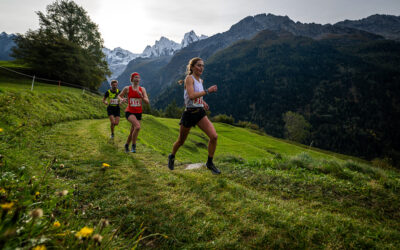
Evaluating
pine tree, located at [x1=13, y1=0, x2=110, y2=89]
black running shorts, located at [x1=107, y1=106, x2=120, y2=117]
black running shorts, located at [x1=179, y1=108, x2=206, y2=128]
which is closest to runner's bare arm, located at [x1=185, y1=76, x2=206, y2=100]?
black running shorts, located at [x1=179, y1=108, x2=206, y2=128]

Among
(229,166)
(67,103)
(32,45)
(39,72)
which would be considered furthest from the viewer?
(39,72)

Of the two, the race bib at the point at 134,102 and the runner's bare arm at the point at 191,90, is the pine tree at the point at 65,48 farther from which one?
the runner's bare arm at the point at 191,90

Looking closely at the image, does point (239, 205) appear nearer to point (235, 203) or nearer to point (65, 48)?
point (235, 203)

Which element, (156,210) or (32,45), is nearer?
(156,210)

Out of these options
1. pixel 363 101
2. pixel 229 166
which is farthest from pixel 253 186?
pixel 363 101

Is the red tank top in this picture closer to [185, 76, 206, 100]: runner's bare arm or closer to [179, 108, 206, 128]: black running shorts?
[179, 108, 206, 128]: black running shorts

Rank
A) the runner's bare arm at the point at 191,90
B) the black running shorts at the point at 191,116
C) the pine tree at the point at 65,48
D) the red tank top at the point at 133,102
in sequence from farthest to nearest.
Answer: the pine tree at the point at 65,48
the red tank top at the point at 133,102
the black running shorts at the point at 191,116
the runner's bare arm at the point at 191,90

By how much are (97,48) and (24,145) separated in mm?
48681

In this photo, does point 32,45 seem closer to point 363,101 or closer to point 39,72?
point 39,72

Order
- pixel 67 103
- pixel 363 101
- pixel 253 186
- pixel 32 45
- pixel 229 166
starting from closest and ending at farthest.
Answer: pixel 253 186 → pixel 229 166 → pixel 67 103 → pixel 32 45 → pixel 363 101

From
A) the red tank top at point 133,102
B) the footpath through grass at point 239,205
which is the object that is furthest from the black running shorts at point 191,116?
the red tank top at point 133,102

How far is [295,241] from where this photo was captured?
2.59 m

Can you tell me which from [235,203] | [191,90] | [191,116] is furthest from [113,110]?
[235,203]

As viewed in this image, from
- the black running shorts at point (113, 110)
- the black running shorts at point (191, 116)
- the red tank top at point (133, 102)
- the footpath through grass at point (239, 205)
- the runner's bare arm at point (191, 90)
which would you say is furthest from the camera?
the black running shorts at point (113, 110)
